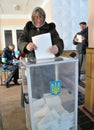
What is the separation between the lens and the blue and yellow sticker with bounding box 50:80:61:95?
3.44 feet

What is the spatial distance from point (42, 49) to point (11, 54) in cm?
278

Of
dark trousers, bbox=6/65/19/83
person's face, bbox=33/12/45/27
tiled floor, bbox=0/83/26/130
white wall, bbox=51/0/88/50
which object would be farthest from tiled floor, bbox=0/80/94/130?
white wall, bbox=51/0/88/50

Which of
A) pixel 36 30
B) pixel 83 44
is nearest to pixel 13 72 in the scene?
pixel 83 44

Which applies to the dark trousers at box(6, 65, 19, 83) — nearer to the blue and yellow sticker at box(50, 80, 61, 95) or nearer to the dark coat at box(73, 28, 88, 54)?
the dark coat at box(73, 28, 88, 54)

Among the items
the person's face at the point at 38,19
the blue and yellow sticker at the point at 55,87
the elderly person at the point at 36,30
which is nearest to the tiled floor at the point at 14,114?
the blue and yellow sticker at the point at 55,87

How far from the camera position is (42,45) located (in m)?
1.09

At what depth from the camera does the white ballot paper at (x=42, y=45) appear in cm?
109

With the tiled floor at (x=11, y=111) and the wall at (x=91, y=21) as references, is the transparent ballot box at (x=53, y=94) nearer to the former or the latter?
the tiled floor at (x=11, y=111)

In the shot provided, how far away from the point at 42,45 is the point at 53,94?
1.24ft

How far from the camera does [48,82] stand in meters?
1.09

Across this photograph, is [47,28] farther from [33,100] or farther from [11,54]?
[11,54]

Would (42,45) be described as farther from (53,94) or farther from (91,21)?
(91,21)

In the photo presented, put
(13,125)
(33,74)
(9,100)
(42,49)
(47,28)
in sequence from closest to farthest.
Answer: (33,74), (42,49), (47,28), (13,125), (9,100)

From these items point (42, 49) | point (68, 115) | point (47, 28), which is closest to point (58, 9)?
point (47, 28)
